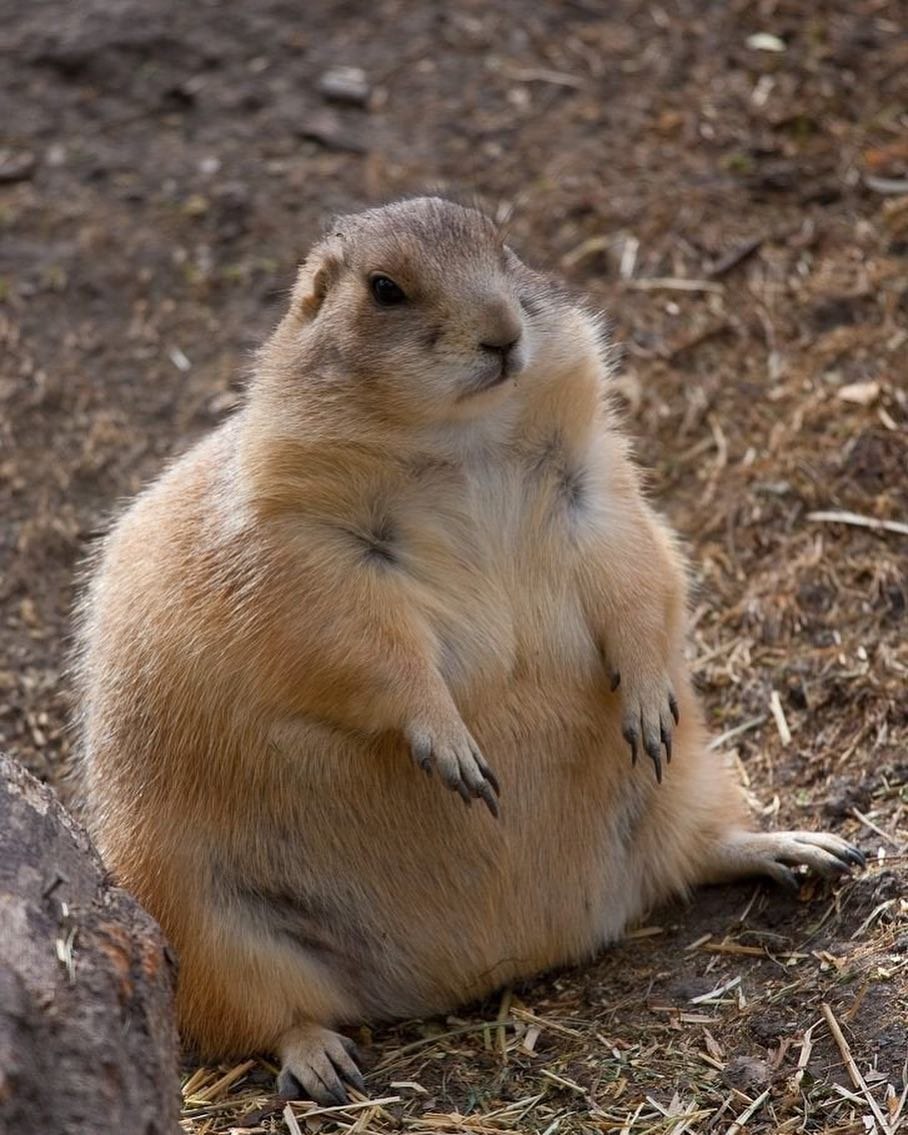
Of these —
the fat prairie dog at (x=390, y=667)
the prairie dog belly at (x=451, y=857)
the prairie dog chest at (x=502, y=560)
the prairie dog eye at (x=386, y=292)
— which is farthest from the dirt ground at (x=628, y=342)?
the prairie dog eye at (x=386, y=292)

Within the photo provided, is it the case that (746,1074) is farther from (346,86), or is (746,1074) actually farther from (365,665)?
(346,86)

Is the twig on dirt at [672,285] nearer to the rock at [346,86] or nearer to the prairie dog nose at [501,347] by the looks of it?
the rock at [346,86]

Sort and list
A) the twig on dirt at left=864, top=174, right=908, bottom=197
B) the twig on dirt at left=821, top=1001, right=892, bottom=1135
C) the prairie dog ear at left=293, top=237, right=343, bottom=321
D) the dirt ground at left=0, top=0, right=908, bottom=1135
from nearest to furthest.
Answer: the twig on dirt at left=821, top=1001, right=892, bottom=1135 → the dirt ground at left=0, top=0, right=908, bottom=1135 → the prairie dog ear at left=293, top=237, right=343, bottom=321 → the twig on dirt at left=864, top=174, right=908, bottom=197

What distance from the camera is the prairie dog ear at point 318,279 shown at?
512cm

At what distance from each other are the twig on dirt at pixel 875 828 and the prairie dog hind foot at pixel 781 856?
112mm

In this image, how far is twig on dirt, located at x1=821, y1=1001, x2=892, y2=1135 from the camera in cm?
434

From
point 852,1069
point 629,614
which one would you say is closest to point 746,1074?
point 852,1069

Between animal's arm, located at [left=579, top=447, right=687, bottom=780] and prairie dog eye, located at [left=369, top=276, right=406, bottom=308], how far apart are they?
2.90 ft

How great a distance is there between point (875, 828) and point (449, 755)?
155cm

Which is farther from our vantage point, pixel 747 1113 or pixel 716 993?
pixel 716 993

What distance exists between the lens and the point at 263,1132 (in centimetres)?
460

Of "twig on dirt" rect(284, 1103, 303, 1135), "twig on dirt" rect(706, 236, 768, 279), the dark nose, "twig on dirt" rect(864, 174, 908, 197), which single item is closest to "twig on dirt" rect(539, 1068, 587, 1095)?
"twig on dirt" rect(284, 1103, 303, 1135)

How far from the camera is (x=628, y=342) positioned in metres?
7.84

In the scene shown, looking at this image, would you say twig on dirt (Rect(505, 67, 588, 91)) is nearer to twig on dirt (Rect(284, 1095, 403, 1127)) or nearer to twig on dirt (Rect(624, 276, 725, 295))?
twig on dirt (Rect(624, 276, 725, 295))
